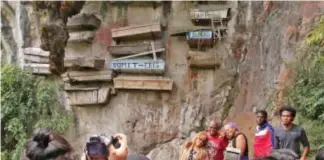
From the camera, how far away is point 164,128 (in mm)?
7766

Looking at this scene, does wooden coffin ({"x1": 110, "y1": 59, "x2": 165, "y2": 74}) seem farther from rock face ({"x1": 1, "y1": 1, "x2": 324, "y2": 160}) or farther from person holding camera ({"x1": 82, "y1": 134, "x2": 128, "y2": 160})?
person holding camera ({"x1": 82, "y1": 134, "x2": 128, "y2": 160})

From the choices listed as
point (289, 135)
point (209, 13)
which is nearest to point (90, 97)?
point (209, 13)

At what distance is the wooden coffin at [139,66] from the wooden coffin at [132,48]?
5.8 inches

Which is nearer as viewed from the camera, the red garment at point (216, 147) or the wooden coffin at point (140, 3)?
the red garment at point (216, 147)

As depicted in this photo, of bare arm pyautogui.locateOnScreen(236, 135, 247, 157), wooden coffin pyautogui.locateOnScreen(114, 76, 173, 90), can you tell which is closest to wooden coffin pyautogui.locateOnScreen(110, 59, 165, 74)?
wooden coffin pyautogui.locateOnScreen(114, 76, 173, 90)

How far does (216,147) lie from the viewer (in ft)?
14.0

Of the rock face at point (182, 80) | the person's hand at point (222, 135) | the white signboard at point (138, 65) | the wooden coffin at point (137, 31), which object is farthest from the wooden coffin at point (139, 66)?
the person's hand at point (222, 135)

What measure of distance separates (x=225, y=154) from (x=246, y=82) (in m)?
3.37

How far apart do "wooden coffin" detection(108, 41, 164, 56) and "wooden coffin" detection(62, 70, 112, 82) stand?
35 centimetres

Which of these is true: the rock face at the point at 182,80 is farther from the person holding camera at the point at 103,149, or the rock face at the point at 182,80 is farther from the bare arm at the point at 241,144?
the person holding camera at the point at 103,149

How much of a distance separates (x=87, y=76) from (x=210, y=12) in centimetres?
230

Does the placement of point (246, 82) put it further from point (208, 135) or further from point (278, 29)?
point (208, 135)

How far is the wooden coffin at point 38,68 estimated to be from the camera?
28.7 feet

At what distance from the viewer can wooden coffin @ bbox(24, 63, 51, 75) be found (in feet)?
28.7
